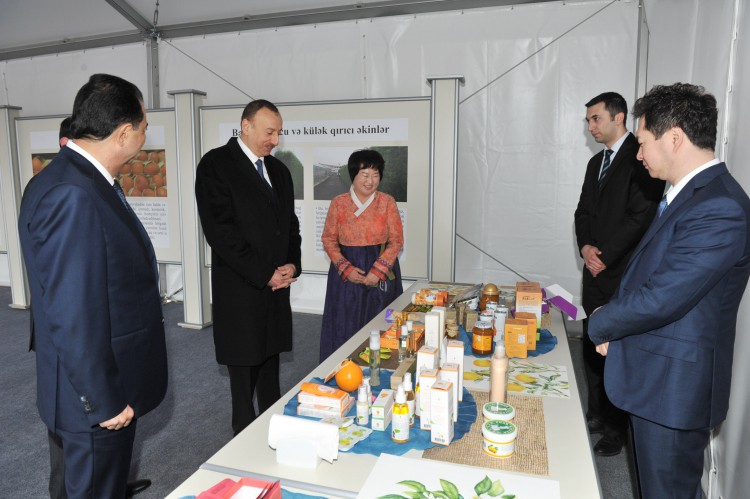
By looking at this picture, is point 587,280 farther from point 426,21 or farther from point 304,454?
point 426,21

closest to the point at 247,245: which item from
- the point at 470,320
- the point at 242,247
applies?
the point at 242,247

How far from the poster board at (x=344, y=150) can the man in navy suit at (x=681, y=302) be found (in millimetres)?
2768

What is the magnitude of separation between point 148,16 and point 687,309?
5.26 m

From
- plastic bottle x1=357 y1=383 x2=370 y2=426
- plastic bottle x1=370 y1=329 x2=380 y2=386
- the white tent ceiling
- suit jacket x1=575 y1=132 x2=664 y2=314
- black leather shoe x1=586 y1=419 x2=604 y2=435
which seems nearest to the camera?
plastic bottle x1=357 y1=383 x2=370 y2=426

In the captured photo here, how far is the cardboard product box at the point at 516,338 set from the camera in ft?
5.85

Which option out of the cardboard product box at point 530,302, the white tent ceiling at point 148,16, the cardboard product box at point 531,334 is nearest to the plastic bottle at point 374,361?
the cardboard product box at point 531,334

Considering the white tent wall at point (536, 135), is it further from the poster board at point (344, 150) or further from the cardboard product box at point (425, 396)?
the cardboard product box at point (425, 396)

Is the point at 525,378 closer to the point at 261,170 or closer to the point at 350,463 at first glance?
the point at 350,463

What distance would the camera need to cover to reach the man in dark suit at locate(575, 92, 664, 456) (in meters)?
2.44

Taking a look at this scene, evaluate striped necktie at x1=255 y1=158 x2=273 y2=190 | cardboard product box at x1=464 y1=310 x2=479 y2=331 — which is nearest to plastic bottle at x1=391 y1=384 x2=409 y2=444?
cardboard product box at x1=464 y1=310 x2=479 y2=331

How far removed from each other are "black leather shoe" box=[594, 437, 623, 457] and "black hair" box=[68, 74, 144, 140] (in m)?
2.47

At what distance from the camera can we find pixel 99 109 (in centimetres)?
133

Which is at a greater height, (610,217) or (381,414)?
(610,217)

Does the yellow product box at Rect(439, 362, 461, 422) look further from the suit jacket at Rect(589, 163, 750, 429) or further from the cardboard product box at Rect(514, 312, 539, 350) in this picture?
the cardboard product box at Rect(514, 312, 539, 350)
